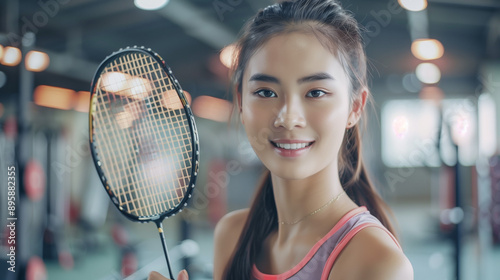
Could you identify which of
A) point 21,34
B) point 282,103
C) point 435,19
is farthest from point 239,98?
point 435,19

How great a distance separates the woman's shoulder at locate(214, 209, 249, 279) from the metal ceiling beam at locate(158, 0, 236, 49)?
310 centimetres

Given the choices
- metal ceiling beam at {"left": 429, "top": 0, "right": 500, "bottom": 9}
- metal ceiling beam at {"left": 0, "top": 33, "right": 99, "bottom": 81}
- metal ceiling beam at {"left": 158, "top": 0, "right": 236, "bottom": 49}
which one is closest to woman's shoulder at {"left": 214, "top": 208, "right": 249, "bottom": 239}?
metal ceiling beam at {"left": 158, "top": 0, "right": 236, "bottom": 49}

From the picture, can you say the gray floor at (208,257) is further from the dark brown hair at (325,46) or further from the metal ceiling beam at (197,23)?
the metal ceiling beam at (197,23)

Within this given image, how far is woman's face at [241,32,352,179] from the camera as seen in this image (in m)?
0.64

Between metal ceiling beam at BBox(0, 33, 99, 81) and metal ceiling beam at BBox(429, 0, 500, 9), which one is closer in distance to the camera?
metal ceiling beam at BBox(429, 0, 500, 9)

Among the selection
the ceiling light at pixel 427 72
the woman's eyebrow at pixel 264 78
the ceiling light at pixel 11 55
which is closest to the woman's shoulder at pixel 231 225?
the woman's eyebrow at pixel 264 78

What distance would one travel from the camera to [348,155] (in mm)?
799

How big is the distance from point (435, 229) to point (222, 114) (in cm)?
379

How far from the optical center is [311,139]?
0.66 m

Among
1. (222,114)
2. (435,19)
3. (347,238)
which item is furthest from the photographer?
(222,114)

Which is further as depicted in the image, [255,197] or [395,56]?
[395,56]

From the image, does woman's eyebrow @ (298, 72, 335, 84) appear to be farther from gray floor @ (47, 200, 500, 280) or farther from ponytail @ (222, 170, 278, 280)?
gray floor @ (47, 200, 500, 280)

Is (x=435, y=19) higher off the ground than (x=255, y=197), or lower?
higher

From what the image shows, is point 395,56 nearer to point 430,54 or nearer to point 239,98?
point 430,54
